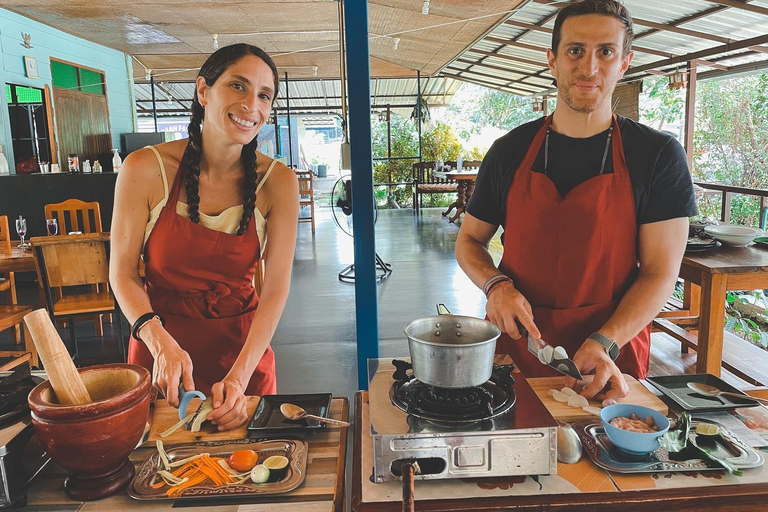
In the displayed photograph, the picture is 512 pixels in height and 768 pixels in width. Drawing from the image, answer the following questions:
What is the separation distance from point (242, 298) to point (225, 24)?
475 cm

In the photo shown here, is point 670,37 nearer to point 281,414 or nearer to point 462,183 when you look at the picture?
point 462,183

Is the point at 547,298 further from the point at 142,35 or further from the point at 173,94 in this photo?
the point at 173,94

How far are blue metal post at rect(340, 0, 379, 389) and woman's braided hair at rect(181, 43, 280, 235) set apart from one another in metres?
0.53

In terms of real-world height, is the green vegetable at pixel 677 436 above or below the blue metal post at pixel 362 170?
below

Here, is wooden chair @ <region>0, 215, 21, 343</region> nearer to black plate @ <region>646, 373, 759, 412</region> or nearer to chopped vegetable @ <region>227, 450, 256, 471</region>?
chopped vegetable @ <region>227, 450, 256, 471</region>

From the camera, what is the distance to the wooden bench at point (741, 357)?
9.66 feet

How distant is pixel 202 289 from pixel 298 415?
64cm

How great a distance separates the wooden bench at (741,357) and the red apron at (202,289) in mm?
2603

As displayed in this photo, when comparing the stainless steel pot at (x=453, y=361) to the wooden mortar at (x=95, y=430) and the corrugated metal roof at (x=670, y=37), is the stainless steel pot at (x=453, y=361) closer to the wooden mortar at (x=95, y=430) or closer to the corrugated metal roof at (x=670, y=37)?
the wooden mortar at (x=95, y=430)

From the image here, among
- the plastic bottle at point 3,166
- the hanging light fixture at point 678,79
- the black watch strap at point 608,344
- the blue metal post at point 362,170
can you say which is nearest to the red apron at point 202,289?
the blue metal post at point 362,170

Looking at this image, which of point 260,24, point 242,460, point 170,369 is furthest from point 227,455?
point 260,24

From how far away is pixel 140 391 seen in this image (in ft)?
2.88

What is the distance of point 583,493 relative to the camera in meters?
0.87

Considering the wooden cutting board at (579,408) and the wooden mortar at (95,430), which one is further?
the wooden cutting board at (579,408)
